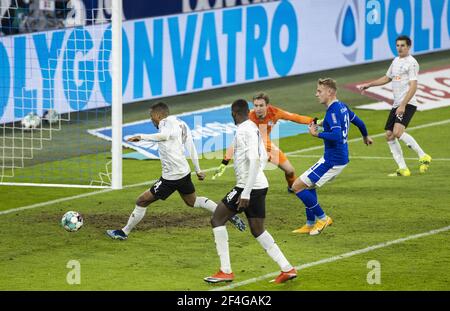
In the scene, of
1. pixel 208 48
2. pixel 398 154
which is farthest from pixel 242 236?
pixel 208 48

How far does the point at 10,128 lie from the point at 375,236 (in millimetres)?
10094

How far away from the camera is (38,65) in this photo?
75.9ft

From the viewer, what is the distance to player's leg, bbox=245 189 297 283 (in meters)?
12.5

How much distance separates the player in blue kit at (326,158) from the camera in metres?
15.0

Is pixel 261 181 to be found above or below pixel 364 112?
above

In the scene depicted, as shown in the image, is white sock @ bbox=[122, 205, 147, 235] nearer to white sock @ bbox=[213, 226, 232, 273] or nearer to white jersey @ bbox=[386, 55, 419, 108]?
white sock @ bbox=[213, 226, 232, 273]

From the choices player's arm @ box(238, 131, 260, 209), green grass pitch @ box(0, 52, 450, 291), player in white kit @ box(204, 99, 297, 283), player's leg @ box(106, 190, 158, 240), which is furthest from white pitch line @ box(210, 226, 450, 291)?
player's leg @ box(106, 190, 158, 240)

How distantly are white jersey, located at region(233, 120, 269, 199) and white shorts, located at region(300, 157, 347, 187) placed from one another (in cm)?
257

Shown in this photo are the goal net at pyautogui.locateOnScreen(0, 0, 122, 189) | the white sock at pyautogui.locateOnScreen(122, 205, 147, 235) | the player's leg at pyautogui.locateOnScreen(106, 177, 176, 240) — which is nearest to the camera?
the player's leg at pyautogui.locateOnScreen(106, 177, 176, 240)

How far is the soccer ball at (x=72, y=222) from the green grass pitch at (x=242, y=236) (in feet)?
0.42
